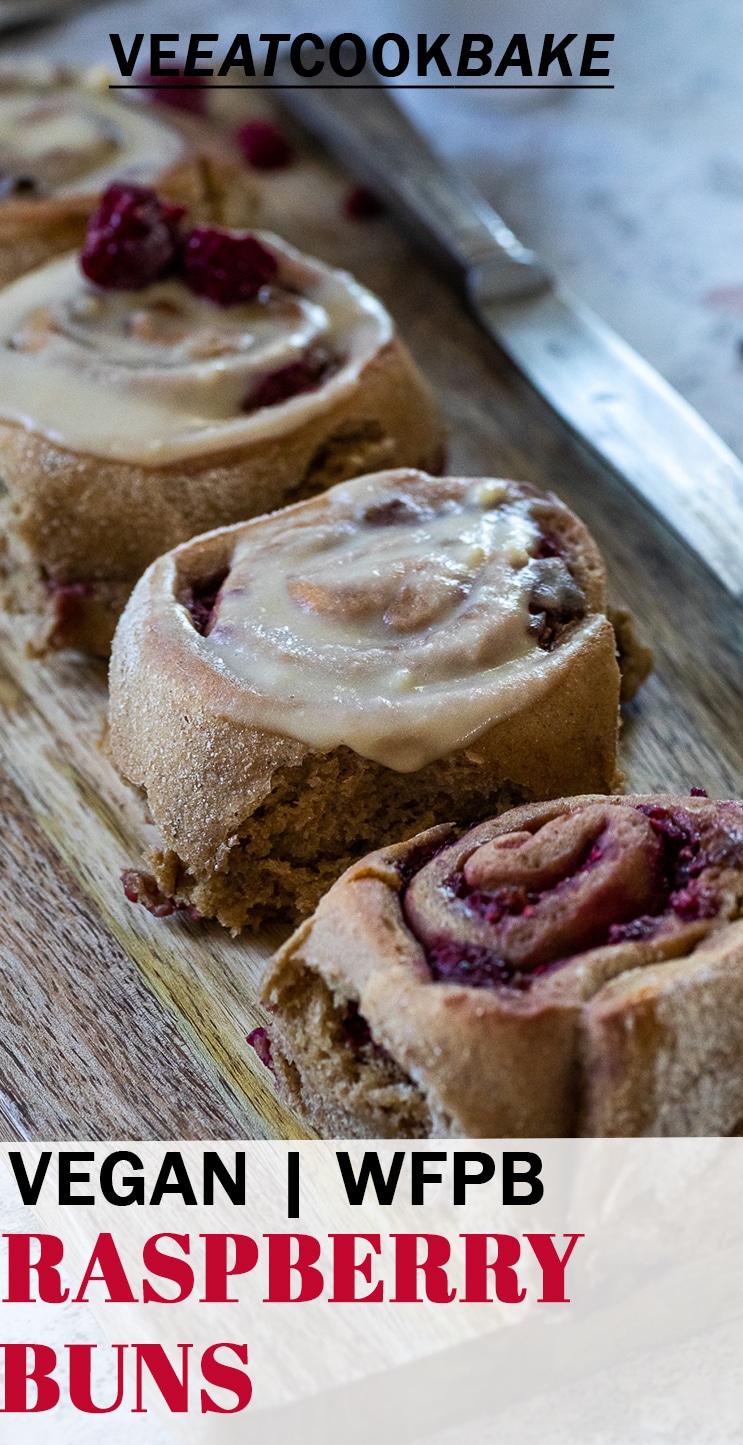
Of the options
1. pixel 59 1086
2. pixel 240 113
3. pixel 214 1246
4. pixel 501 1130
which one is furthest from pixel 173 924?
pixel 240 113

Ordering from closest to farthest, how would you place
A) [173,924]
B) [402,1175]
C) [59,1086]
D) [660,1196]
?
[660,1196], [402,1175], [59,1086], [173,924]

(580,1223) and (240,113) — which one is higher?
(240,113)

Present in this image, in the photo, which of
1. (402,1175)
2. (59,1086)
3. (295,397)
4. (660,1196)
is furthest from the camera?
(295,397)

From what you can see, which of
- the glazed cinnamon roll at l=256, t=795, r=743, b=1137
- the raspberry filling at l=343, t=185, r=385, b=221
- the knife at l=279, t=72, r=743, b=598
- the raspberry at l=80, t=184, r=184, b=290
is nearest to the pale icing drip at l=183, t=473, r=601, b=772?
the glazed cinnamon roll at l=256, t=795, r=743, b=1137

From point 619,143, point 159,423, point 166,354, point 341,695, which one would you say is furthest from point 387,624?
point 619,143

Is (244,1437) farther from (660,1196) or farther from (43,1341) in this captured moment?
(660,1196)

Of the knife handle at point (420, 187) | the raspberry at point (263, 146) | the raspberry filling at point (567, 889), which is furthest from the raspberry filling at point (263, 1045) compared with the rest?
the raspberry at point (263, 146)
